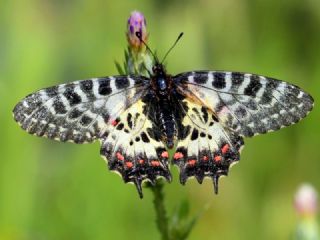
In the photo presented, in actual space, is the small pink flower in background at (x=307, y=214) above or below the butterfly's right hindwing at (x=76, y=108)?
below

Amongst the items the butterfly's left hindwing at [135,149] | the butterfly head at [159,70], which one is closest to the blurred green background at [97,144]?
the butterfly's left hindwing at [135,149]

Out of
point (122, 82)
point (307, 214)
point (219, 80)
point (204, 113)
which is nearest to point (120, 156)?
point (122, 82)

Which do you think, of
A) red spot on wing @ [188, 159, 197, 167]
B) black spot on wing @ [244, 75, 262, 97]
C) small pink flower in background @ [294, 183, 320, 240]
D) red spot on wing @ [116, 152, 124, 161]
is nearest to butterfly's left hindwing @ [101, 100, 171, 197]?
red spot on wing @ [116, 152, 124, 161]

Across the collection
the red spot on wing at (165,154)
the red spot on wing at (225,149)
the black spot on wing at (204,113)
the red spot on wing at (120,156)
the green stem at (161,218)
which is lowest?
the green stem at (161,218)

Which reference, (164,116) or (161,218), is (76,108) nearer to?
(164,116)

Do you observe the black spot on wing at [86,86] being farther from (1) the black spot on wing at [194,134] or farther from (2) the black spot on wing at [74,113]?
(1) the black spot on wing at [194,134]
